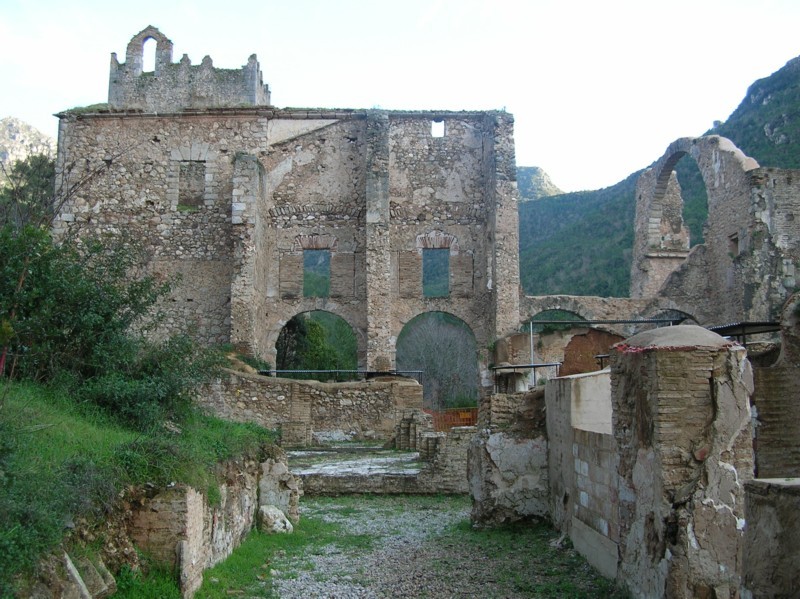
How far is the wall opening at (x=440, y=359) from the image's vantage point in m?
39.6

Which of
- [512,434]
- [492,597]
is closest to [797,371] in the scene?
[492,597]

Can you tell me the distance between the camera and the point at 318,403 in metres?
19.2

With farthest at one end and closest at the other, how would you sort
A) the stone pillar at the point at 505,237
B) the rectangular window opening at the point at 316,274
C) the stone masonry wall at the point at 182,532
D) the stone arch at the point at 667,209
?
the rectangular window opening at the point at 316,274 < the stone arch at the point at 667,209 < the stone pillar at the point at 505,237 < the stone masonry wall at the point at 182,532

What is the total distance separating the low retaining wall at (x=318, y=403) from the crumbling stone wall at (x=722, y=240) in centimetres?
995

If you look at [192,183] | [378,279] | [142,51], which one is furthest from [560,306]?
[142,51]

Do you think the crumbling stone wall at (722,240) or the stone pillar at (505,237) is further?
the stone pillar at (505,237)

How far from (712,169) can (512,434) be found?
1694cm

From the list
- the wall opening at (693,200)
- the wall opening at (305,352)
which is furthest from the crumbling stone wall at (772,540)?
the wall opening at (693,200)

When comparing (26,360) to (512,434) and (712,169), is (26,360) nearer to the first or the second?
(512,434)

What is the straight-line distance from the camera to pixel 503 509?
9.69 m

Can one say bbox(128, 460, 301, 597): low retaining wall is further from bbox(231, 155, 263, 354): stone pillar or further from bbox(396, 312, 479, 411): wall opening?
bbox(396, 312, 479, 411): wall opening

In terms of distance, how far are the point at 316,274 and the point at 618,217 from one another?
1990 cm

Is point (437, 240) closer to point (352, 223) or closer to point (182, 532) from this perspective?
point (352, 223)

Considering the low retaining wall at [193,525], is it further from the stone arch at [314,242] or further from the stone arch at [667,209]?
the stone arch at [667,209]
